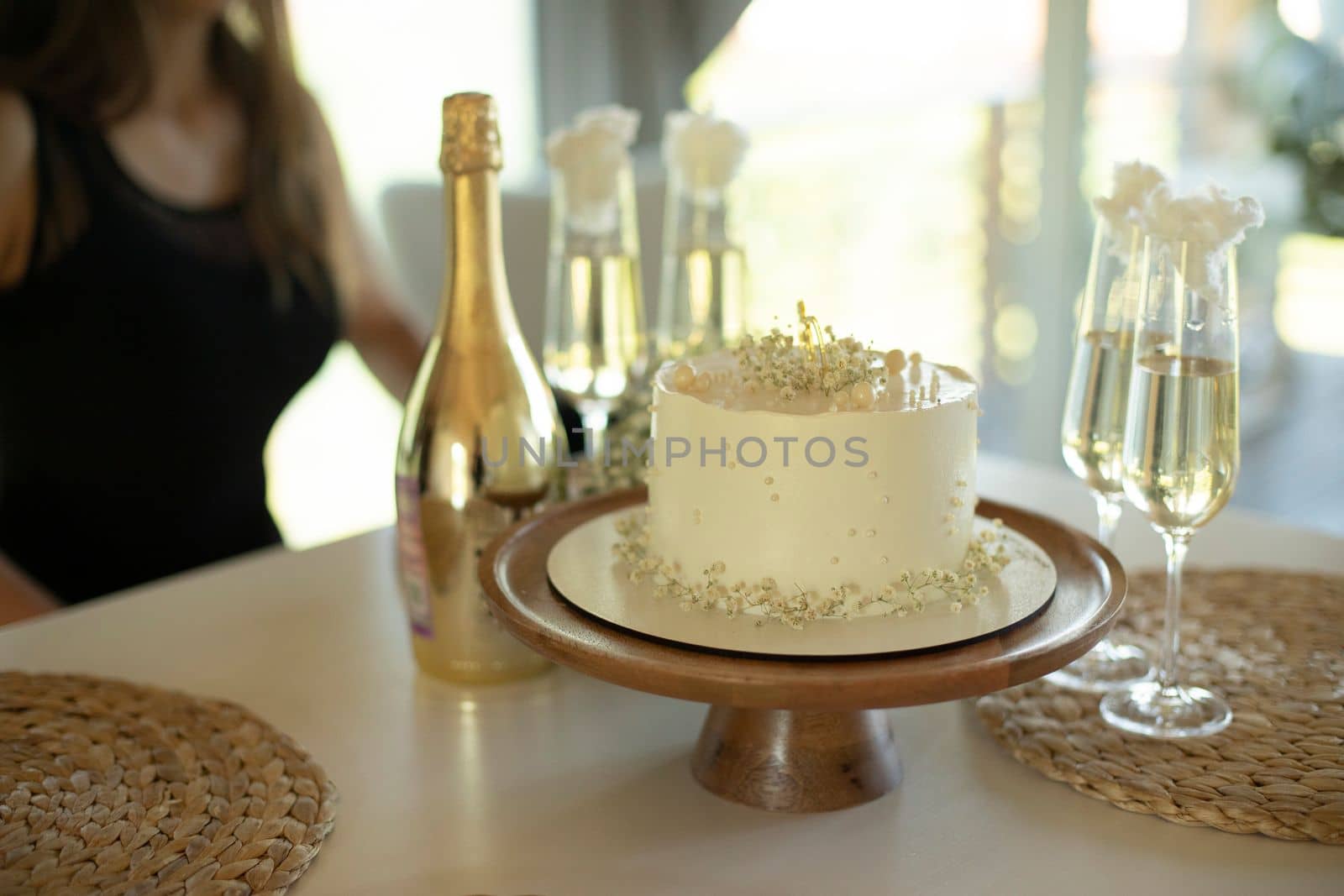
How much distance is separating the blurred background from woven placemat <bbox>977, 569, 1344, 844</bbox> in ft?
4.46

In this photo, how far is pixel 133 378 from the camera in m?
1.72

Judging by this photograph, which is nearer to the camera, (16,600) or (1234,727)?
(1234,727)

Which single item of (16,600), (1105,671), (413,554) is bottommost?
(16,600)

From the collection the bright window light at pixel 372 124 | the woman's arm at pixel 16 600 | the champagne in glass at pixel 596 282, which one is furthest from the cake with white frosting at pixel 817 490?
the bright window light at pixel 372 124

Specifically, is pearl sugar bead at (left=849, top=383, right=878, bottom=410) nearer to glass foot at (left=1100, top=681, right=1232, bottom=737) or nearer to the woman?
glass foot at (left=1100, top=681, right=1232, bottom=737)

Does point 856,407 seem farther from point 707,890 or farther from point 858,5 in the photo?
point 858,5

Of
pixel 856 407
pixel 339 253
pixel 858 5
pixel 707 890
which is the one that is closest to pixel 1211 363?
pixel 856 407

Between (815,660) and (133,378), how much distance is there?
4.41 ft

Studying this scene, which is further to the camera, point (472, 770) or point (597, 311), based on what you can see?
point (597, 311)

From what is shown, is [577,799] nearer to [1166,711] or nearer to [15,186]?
[1166,711]

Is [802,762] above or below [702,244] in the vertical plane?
below

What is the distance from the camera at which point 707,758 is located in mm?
845

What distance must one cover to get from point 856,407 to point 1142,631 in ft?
1.44

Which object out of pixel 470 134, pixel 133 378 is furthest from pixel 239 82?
pixel 470 134
